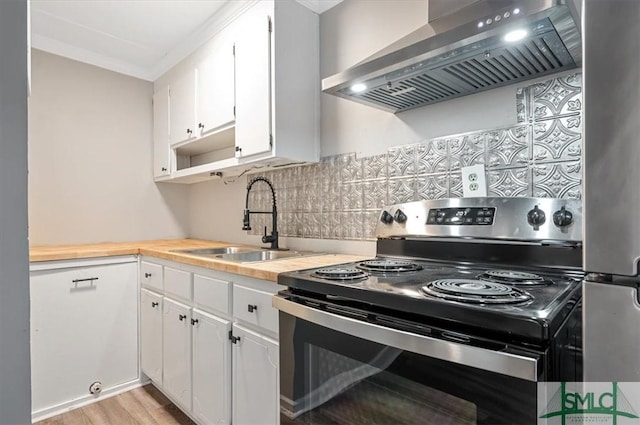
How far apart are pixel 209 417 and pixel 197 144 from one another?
1891mm

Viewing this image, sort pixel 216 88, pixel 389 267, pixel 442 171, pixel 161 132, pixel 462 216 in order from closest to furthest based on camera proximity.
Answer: pixel 389 267
pixel 462 216
pixel 442 171
pixel 216 88
pixel 161 132

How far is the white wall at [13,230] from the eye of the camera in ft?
2.12

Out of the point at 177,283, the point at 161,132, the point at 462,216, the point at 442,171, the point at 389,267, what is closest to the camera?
the point at 389,267

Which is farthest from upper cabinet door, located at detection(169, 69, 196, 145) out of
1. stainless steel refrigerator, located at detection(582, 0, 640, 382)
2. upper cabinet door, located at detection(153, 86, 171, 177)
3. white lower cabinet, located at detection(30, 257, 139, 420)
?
stainless steel refrigerator, located at detection(582, 0, 640, 382)

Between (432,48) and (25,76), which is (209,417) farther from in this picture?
(432,48)

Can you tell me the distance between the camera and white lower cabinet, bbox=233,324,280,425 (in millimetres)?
1331

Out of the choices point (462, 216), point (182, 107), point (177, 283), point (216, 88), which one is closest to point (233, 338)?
point (177, 283)

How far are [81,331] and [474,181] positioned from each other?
8.07 ft

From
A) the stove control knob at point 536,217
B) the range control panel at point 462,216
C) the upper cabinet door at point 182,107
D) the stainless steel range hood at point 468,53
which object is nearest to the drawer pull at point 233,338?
the range control panel at point 462,216

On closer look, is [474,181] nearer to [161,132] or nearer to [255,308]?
[255,308]

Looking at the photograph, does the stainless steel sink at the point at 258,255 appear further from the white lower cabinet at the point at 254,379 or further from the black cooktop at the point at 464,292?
the black cooktop at the point at 464,292

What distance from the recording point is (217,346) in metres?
1.64

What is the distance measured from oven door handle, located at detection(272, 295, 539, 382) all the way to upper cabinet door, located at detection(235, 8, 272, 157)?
113 cm

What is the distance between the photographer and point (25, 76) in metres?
0.69
